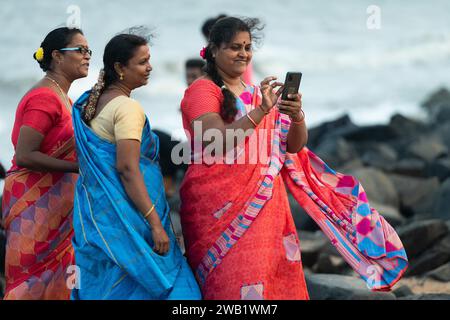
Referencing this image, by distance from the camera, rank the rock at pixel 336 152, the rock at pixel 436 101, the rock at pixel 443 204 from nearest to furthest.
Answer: the rock at pixel 443 204 → the rock at pixel 336 152 → the rock at pixel 436 101

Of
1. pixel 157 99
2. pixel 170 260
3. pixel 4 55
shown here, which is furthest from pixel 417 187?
pixel 4 55

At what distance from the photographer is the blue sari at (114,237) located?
3852 mm

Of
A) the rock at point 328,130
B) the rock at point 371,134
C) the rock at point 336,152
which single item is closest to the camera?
the rock at point 336,152

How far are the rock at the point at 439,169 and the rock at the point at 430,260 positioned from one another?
3.44 metres

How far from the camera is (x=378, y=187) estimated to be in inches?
372

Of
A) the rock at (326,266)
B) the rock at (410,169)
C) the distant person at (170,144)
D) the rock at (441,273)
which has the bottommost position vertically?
the rock at (410,169)

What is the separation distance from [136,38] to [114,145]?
49 centimetres

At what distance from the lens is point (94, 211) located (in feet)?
12.8

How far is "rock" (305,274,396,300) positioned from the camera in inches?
218

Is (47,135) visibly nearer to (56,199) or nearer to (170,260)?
(56,199)

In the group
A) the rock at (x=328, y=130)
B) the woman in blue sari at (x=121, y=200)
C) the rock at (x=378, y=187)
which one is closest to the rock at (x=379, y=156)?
the rock at (x=328, y=130)

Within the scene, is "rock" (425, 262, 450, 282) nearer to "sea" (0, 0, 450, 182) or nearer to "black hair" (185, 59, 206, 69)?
"black hair" (185, 59, 206, 69)

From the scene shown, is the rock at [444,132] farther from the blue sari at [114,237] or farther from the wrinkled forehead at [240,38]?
the blue sari at [114,237]

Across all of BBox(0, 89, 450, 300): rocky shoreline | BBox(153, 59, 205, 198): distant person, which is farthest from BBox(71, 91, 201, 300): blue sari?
BBox(153, 59, 205, 198): distant person
